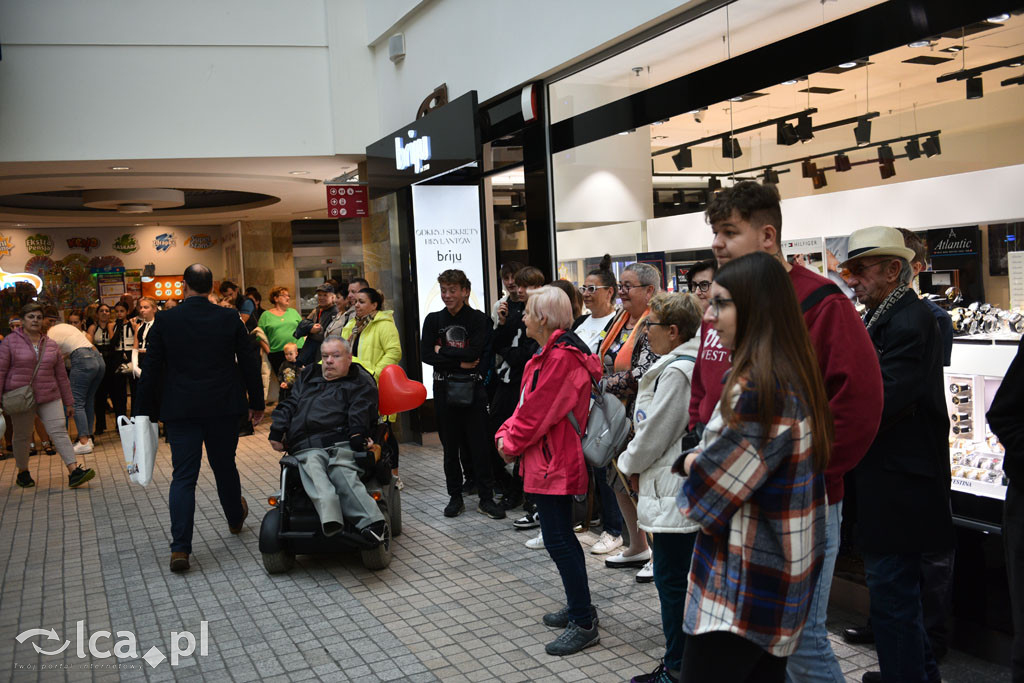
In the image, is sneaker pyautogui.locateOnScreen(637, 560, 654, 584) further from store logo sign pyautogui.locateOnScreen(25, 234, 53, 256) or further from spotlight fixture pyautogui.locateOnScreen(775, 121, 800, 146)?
store logo sign pyautogui.locateOnScreen(25, 234, 53, 256)

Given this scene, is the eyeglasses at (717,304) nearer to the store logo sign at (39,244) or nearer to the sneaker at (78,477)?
the sneaker at (78,477)

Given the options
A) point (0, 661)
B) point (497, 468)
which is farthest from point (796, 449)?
point (497, 468)

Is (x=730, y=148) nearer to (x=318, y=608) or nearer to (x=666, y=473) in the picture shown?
(x=666, y=473)

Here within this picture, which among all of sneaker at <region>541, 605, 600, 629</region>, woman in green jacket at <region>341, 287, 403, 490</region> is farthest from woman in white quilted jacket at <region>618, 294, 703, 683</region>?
woman in green jacket at <region>341, 287, 403, 490</region>

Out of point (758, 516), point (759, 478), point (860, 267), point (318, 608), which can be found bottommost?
point (318, 608)

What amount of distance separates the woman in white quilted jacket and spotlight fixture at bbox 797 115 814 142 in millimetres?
1901

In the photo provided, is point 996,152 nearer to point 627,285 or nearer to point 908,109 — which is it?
point 908,109

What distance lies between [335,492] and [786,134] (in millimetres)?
3566

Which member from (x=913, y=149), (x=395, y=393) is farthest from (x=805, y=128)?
(x=395, y=393)

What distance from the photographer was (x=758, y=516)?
2154 millimetres

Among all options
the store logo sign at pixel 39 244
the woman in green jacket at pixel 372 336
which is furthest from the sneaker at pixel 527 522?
the store logo sign at pixel 39 244

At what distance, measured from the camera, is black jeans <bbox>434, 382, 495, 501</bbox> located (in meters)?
6.80

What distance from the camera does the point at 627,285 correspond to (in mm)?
5098

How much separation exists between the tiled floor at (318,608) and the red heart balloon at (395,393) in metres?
0.97
